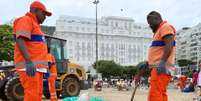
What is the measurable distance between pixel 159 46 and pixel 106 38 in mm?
154841

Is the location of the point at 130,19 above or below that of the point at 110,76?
above

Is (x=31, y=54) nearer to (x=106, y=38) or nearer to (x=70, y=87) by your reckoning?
(x=70, y=87)

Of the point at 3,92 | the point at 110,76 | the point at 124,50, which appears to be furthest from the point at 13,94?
the point at 124,50

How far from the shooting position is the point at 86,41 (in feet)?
518

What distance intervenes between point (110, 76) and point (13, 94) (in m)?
112

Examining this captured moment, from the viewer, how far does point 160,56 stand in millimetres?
7145

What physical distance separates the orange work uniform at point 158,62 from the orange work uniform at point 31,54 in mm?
1453

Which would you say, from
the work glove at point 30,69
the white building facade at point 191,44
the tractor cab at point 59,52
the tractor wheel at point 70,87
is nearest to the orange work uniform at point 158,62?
the work glove at point 30,69

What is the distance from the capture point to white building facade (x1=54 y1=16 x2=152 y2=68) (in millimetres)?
153000

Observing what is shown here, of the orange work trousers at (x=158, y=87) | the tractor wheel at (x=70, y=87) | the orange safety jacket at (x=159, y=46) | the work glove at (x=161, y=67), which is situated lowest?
the tractor wheel at (x=70, y=87)

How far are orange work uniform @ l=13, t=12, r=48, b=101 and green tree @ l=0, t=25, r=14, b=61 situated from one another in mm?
52755

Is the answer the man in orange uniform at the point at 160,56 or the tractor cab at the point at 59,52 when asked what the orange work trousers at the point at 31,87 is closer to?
the man in orange uniform at the point at 160,56

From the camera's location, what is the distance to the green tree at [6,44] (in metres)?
60.3

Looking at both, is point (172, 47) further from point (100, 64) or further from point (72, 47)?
→ point (72, 47)
